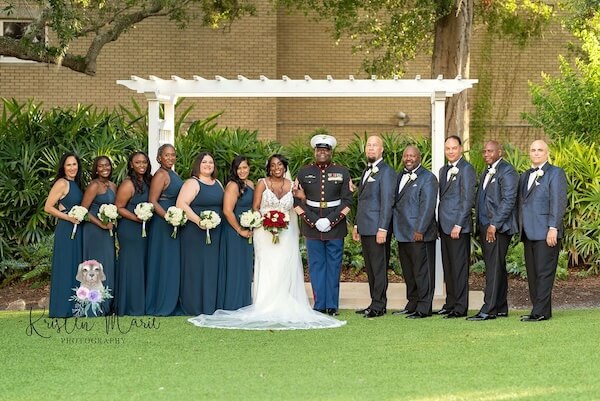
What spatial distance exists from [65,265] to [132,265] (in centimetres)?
68

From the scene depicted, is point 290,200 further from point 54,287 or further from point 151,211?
point 54,287

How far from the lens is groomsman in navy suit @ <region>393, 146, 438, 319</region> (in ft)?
39.9

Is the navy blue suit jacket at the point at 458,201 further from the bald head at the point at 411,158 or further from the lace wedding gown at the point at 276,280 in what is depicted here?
the lace wedding gown at the point at 276,280

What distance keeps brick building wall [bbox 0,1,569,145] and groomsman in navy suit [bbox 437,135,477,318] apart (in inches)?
517

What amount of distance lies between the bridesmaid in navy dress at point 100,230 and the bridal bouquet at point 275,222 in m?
1.60

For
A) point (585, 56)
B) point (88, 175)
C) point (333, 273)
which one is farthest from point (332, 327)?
point (585, 56)

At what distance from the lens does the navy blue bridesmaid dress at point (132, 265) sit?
1247 cm

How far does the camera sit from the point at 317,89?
1376 centimetres

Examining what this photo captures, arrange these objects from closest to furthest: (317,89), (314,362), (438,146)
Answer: (314,362) < (438,146) < (317,89)

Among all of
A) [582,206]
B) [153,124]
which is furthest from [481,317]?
[582,206]

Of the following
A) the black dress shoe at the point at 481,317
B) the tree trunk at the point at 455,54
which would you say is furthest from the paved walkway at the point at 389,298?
the tree trunk at the point at 455,54

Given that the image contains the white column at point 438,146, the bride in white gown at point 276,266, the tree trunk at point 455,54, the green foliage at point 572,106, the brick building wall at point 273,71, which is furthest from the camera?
the brick building wall at point 273,71

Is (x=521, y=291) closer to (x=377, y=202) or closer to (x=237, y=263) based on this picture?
(x=377, y=202)

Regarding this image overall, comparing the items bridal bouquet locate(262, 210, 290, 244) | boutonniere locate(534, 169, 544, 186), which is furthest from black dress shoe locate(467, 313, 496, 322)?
bridal bouquet locate(262, 210, 290, 244)
